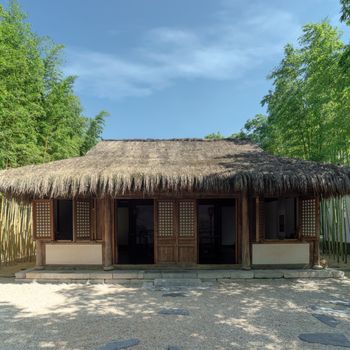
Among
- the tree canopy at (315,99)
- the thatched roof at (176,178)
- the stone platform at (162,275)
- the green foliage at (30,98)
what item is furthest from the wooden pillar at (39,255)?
the tree canopy at (315,99)

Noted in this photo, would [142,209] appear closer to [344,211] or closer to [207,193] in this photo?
[207,193]

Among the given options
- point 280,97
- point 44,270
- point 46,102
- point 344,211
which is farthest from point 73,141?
point 344,211

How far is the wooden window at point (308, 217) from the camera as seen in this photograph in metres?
8.02

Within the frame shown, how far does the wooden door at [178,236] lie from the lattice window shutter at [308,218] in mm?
2406

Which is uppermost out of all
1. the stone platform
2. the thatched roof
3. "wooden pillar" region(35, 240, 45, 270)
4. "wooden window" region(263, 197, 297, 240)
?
the thatched roof

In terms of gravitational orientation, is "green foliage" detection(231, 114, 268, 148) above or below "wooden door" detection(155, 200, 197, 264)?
above

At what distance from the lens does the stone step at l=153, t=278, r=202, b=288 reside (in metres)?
7.01

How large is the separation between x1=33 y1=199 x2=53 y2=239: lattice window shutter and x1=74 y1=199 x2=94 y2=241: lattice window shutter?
56 cm

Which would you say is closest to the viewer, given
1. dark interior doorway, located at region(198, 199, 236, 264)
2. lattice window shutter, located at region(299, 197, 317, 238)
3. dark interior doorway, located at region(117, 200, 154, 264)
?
lattice window shutter, located at region(299, 197, 317, 238)

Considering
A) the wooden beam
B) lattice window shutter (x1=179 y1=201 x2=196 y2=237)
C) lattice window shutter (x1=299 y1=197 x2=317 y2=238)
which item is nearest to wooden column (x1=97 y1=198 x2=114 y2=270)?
lattice window shutter (x1=179 y1=201 x2=196 y2=237)

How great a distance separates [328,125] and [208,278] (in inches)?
194

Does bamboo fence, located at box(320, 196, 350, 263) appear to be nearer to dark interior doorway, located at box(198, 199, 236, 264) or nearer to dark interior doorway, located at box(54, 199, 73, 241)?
dark interior doorway, located at box(198, 199, 236, 264)

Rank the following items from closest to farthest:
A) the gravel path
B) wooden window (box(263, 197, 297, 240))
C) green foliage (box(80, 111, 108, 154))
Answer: the gravel path, wooden window (box(263, 197, 297, 240)), green foliage (box(80, 111, 108, 154))

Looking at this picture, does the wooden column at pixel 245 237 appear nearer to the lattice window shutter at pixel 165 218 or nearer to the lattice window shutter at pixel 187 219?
the lattice window shutter at pixel 187 219
